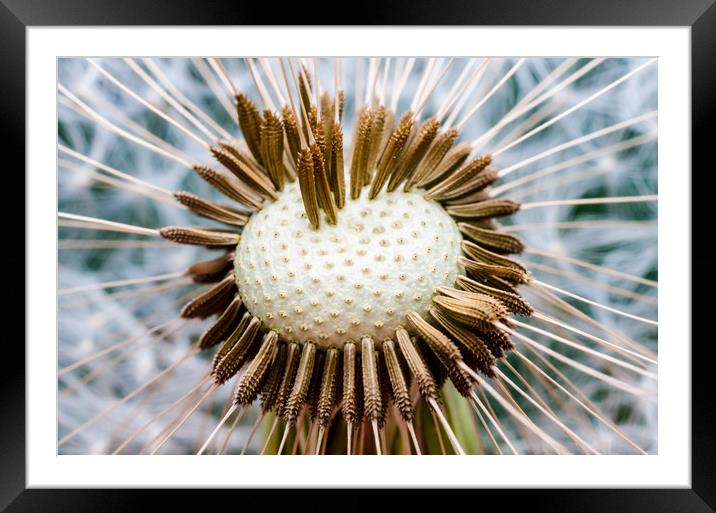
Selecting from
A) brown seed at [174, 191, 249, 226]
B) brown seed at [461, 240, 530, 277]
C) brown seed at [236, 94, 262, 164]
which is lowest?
brown seed at [461, 240, 530, 277]

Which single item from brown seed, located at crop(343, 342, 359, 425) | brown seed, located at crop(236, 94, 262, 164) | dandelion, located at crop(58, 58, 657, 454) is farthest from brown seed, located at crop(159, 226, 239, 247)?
brown seed, located at crop(343, 342, 359, 425)

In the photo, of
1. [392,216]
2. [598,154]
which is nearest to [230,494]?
[392,216]

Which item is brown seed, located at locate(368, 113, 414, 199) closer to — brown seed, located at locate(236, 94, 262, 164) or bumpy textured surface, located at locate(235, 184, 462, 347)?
bumpy textured surface, located at locate(235, 184, 462, 347)

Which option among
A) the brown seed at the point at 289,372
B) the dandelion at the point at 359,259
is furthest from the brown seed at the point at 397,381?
the brown seed at the point at 289,372

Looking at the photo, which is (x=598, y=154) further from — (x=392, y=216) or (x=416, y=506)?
(x=416, y=506)

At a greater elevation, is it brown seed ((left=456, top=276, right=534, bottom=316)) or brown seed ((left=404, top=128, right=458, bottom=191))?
brown seed ((left=404, top=128, right=458, bottom=191))
